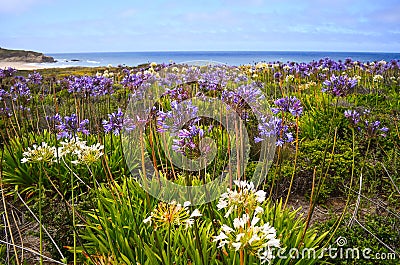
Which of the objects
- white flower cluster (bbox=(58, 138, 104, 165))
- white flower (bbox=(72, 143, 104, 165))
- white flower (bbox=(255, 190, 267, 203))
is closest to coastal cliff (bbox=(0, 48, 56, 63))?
white flower cluster (bbox=(58, 138, 104, 165))

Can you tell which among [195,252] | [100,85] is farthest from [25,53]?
[195,252]

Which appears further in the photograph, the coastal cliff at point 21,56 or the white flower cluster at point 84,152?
the coastal cliff at point 21,56

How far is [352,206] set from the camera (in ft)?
14.4

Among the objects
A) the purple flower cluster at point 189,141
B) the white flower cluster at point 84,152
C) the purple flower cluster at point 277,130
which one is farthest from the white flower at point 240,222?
the purple flower cluster at point 277,130

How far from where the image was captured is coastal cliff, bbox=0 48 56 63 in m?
57.5

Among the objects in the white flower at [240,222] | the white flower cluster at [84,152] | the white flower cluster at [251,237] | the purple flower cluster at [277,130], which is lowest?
the white flower cluster at [251,237]

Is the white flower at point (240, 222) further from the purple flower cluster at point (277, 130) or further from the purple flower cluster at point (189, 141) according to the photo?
the purple flower cluster at point (277, 130)

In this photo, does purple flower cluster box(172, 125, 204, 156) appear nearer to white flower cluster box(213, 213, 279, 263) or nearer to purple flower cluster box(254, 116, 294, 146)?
white flower cluster box(213, 213, 279, 263)

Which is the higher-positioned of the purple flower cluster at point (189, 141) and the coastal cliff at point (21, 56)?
the coastal cliff at point (21, 56)

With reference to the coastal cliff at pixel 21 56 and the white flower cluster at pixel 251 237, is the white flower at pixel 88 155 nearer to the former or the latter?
the white flower cluster at pixel 251 237

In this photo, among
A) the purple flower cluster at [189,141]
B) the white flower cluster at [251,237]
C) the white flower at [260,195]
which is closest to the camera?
the white flower cluster at [251,237]

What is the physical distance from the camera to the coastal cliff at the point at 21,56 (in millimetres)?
57456

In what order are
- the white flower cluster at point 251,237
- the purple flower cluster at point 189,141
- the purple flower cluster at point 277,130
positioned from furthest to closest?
the purple flower cluster at point 277,130 < the purple flower cluster at point 189,141 < the white flower cluster at point 251,237

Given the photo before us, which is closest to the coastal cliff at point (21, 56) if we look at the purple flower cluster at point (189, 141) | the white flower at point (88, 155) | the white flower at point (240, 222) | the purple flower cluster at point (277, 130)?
the white flower at point (88, 155)
